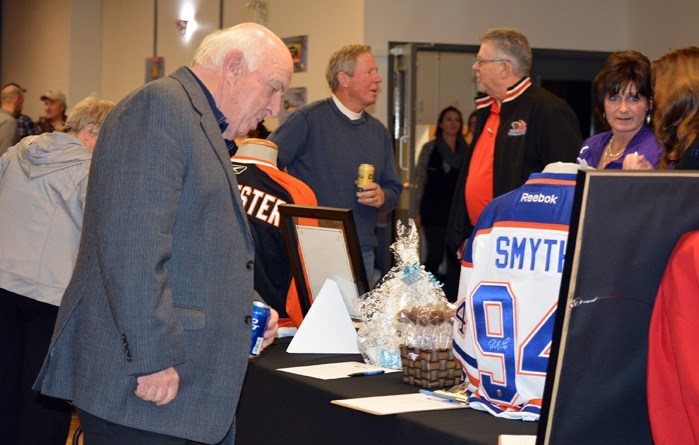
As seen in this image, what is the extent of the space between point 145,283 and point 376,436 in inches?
25.5

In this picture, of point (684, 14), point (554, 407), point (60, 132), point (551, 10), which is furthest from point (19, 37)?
point (554, 407)

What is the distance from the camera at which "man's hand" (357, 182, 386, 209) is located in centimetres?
432

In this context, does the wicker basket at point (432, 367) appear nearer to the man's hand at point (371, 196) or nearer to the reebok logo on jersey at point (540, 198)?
the reebok logo on jersey at point (540, 198)

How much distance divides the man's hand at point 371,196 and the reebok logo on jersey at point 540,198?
2.41 m

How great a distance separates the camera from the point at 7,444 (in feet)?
12.0

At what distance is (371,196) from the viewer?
4359 mm

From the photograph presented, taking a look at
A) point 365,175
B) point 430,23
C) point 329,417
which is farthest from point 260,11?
point 329,417

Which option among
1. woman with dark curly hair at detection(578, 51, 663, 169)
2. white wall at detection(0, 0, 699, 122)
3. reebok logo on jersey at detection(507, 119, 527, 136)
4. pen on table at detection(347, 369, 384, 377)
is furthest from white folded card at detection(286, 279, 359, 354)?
white wall at detection(0, 0, 699, 122)

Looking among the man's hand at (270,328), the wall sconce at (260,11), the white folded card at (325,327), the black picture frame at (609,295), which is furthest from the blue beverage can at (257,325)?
the wall sconce at (260,11)

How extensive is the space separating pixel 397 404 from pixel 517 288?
472mm

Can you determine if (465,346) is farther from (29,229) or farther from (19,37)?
(19,37)

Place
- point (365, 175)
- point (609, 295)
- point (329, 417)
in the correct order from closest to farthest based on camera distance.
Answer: point (609, 295) → point (329, 417) → point (365, 175)

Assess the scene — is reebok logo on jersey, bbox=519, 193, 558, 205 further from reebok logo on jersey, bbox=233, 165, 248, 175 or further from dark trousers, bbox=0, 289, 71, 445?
dark trousers, bbox=0, 289, 71, 445

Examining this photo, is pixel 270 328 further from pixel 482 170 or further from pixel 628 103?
pixel 482 170
